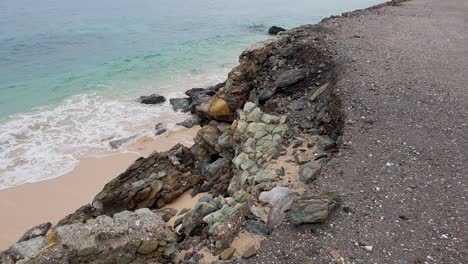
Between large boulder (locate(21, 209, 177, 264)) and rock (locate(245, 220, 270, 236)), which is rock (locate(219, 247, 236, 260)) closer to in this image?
rock (locate(245, 220, 270, 236))

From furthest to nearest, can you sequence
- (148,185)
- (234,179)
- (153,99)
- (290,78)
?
(153,99) → (290,78) → (148,185) → (234,179)

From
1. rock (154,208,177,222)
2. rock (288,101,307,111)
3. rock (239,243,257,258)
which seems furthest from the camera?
rock (288,101,307,111)

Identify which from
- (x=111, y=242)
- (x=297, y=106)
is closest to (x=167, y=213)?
(x=111, y=242)

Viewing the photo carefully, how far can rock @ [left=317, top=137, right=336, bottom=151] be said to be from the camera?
7.96m

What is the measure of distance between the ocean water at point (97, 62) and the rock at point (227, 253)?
326 inches

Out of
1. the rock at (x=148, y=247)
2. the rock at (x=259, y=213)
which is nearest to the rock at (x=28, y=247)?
the rock at (x=148, y=247)

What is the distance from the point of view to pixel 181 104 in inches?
688

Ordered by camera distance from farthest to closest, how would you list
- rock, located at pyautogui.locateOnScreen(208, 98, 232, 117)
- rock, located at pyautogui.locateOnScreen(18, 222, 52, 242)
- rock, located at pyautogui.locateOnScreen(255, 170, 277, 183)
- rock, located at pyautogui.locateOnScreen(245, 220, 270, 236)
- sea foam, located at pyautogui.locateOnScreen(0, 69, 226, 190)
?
sea foam, located at pyautogui.locateOnScreen(0, 69, 226, 190) → rock, located at pyautogui.locateOnScreen(208, 98, 232, 117) → rock, located at pyautogui.locateOnScreen(18, 222, 52, 242) → rock, located at pyautogui.locateOnScreen(255, 170, 277, 183) → rock, located at pyautogui.locateOnScreen(245, 220, 270, 236)

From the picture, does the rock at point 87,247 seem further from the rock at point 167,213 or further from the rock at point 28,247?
the rock at point 167,213

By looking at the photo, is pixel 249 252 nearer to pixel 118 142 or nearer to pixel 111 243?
pixel 111 243

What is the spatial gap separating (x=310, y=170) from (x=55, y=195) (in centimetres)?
770

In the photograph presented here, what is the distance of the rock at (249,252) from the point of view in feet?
18.7

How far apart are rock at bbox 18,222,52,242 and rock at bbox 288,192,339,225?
6.61 meters

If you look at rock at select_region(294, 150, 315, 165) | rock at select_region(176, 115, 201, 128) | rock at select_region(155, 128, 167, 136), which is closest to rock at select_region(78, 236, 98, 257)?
rock at select_region(294, 150, 315, 165)
